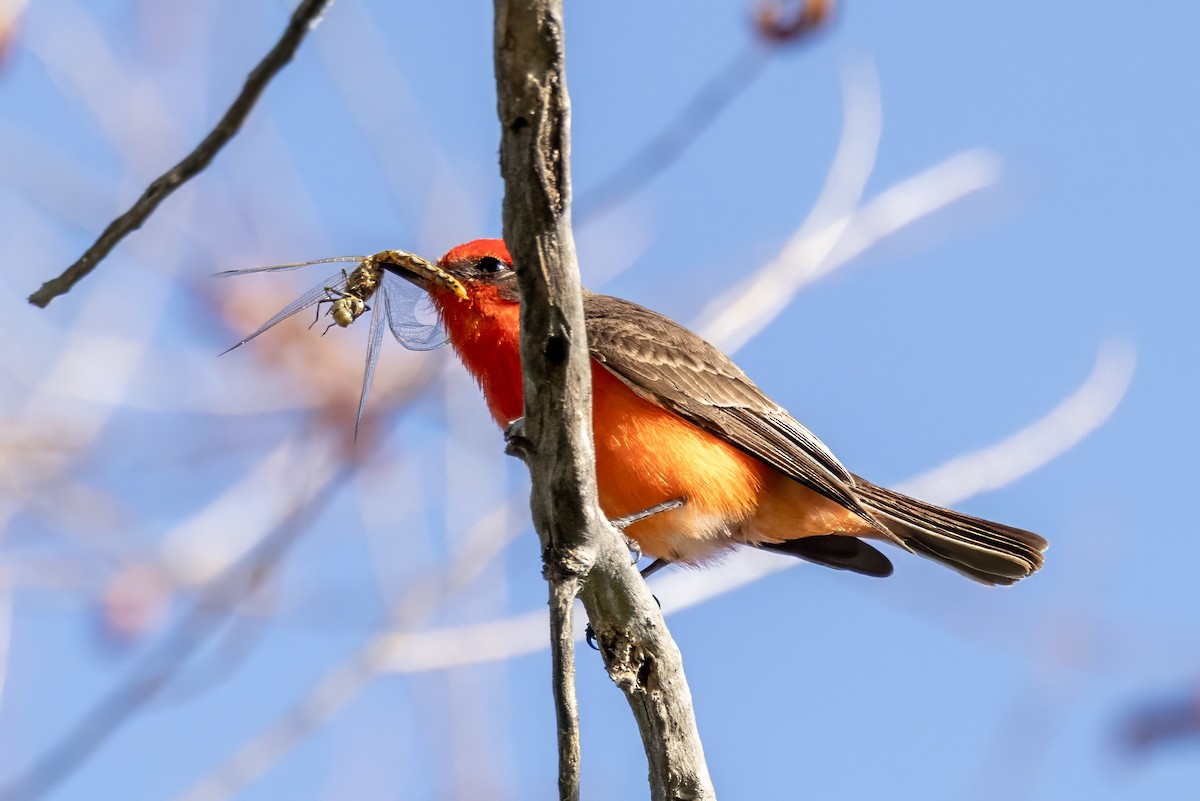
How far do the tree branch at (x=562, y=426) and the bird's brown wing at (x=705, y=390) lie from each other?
7.14ft

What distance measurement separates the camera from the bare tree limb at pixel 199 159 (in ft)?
6.98

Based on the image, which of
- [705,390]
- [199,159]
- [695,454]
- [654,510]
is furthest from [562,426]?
[705,390]

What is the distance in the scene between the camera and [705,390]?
6527 millimetres

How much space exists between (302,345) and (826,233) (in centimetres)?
294

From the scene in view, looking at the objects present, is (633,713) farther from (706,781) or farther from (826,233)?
(826,233)

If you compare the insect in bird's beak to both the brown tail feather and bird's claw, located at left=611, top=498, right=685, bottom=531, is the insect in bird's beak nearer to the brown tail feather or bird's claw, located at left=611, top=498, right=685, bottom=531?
bird's claw, located at left=611, top=498, right=685, bottom=531

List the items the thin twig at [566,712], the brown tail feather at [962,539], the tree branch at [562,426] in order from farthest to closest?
the brown tail feather at [962,539] → the thin twig at [566,712] → the tree branch at [562,426]

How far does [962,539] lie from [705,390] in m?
1.54

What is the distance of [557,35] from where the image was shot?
2602mm

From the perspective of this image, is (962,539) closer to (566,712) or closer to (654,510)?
(654,510)

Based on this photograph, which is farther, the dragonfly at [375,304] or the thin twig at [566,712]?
the dragonfly at [375,304]

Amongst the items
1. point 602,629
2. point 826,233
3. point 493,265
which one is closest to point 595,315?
point 493,265

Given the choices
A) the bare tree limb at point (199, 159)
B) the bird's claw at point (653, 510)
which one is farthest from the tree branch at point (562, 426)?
the bird's claw at point (653, 510)

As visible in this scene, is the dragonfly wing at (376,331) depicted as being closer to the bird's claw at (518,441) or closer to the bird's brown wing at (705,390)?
the bird's brown wing at (705,390)
